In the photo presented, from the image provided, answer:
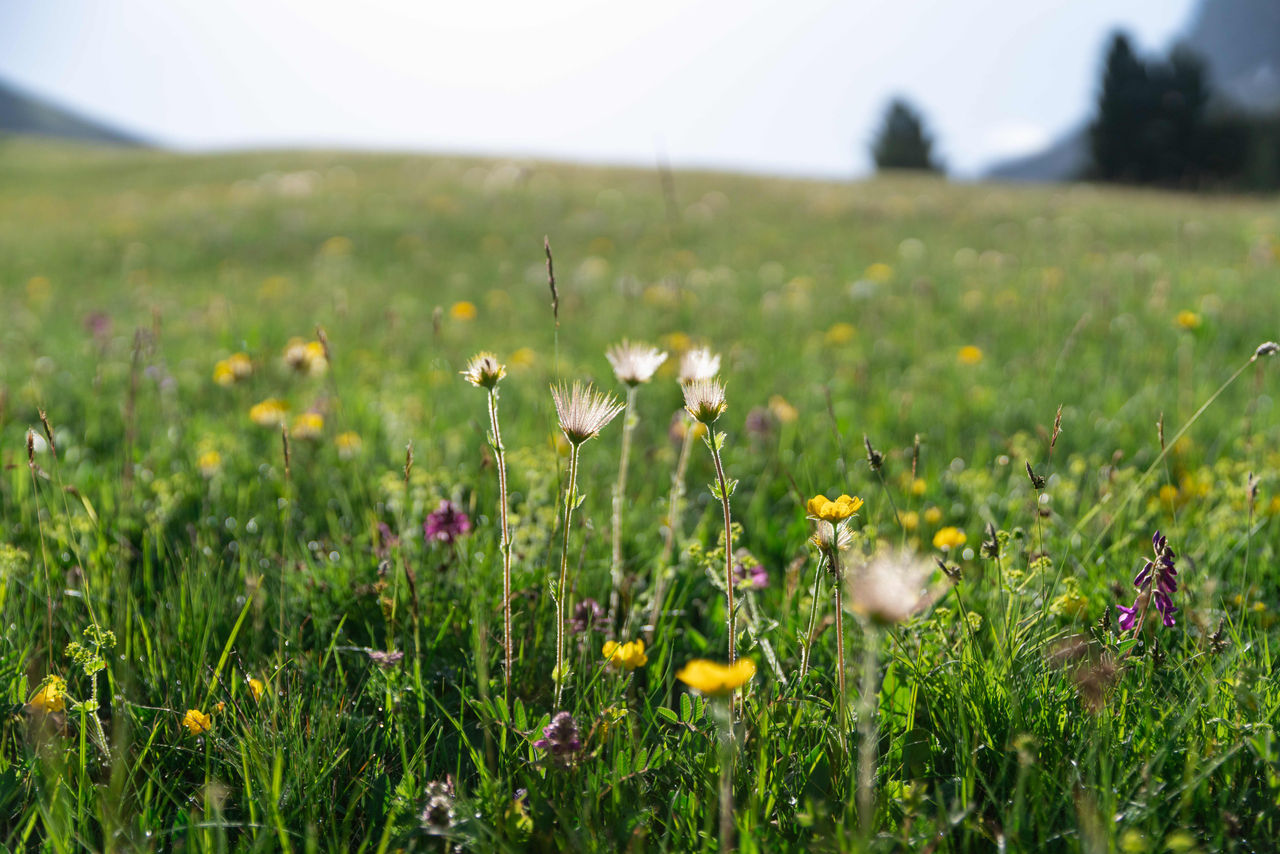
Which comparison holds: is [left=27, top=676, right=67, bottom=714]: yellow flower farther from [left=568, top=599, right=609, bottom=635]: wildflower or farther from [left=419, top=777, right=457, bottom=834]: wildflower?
[left=568, top=599, right=609, bottom=635]: wildflower

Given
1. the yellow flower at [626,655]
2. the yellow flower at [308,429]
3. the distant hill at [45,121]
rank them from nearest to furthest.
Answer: the yellow flower at [626,655] < the yellow flower at [308,429] < the distant hill at [45,121]

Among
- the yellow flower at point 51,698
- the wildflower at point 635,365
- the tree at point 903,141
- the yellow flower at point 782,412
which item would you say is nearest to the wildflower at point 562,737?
the wildflower at point 635,365

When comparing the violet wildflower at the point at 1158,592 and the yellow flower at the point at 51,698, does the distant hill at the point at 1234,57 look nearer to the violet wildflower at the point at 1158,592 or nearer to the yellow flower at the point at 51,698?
the violet wildflower at the point at 1158,592

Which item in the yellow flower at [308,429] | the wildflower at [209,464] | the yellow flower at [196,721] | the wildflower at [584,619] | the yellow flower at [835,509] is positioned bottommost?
the yellow flower at [196,721]

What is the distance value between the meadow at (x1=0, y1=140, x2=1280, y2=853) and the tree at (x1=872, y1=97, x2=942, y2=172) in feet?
154

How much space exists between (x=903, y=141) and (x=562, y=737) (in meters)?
52.4

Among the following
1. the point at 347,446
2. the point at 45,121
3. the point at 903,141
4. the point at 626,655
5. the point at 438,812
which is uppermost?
the point at 45,121

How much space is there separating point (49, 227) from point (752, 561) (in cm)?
1431

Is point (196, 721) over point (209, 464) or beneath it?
beneath

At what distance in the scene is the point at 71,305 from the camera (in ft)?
20.2

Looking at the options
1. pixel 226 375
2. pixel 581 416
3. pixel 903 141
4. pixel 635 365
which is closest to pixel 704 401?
pixel 581 416

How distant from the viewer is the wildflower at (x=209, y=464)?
2357mm

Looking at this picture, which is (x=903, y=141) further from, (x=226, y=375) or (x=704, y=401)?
(x=704, y=401)

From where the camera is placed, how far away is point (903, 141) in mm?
47688
